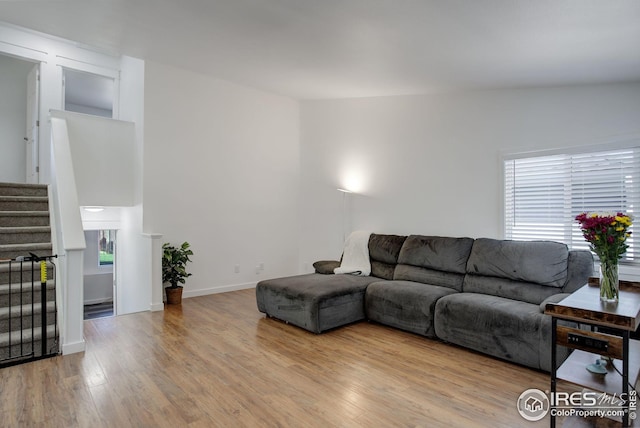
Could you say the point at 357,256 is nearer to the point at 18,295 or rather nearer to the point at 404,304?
the point at 404,304

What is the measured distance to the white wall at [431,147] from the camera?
3.51m

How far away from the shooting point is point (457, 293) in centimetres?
359

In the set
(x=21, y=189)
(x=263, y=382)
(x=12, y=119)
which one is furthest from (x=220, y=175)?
(x=12, y=119)

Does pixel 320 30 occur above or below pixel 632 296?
above

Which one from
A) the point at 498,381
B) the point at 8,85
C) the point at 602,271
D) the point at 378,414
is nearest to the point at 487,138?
the point at 602,271

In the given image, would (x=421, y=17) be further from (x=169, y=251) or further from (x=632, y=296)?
(x=169, y=251)

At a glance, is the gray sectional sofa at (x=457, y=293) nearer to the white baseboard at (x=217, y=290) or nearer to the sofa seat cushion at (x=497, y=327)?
the sofa seat cushion at (x=497, y=327)

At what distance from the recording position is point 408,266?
430 cm

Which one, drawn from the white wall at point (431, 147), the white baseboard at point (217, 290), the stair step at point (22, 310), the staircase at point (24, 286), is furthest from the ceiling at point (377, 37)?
the white baseboard at point (217, 290)

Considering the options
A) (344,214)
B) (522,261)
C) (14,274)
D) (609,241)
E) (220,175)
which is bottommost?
(14,274)

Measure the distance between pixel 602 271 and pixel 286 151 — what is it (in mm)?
4942

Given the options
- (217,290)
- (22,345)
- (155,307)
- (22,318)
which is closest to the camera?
(22,345)

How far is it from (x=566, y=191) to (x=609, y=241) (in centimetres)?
176

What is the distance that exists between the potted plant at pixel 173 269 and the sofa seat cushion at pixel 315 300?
4.22 feet
